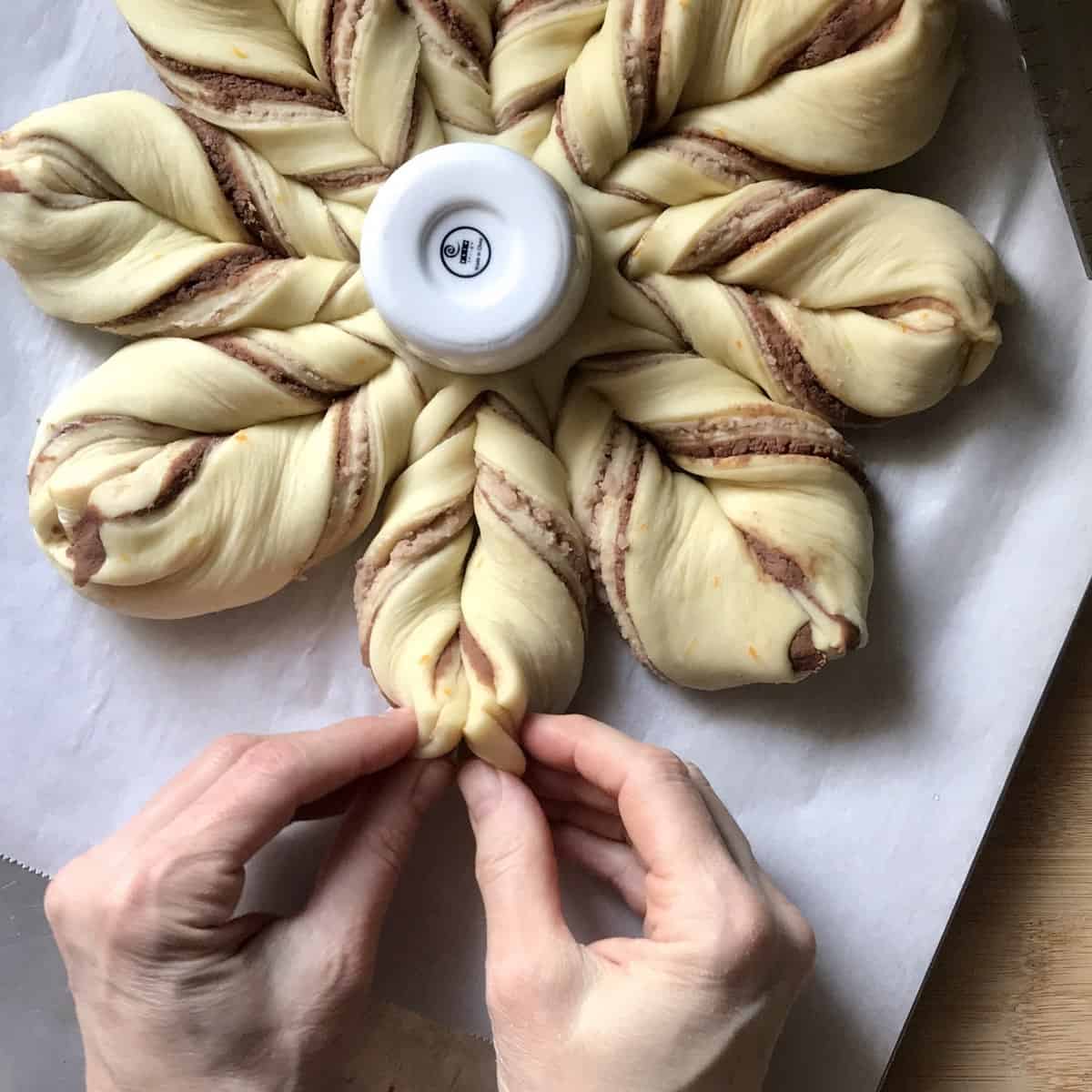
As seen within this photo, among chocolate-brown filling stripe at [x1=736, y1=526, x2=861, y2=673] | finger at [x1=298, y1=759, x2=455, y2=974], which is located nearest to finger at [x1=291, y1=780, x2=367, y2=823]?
finger at [x1=298, y1=759, x2=455, y2=974]

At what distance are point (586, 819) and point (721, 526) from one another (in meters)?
0.24

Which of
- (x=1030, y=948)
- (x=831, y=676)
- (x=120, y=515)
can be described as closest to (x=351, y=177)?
(x=120, y=515)

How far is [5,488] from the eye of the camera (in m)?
0.90

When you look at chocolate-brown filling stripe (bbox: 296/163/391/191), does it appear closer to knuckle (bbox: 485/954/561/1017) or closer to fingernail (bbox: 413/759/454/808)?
fingernail (bbox: 413/759/454/808)

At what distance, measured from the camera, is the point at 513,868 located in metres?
0.70

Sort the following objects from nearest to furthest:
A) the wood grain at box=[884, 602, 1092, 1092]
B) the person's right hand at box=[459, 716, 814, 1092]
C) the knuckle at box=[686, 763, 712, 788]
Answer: the person's right hand at box=[459, 716, 814, 1092] → the knuckle at box=[686, 763, 712, 788] → the wood grain at box=[884, 602, 1092, 1092]

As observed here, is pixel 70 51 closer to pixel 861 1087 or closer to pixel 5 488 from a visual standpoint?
pixel 5 488

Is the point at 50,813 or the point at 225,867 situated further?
the point at 50,813

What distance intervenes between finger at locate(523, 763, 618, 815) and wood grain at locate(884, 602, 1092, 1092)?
0.32m

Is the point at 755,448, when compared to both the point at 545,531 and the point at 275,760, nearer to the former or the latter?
the point at 545,531

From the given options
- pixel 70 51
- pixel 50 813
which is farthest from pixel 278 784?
pixel 70 51

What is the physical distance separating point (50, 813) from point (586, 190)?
0.64m

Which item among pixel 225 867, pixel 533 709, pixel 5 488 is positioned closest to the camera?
pixel 225 867

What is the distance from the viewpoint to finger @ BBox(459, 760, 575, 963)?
26.5 inches
